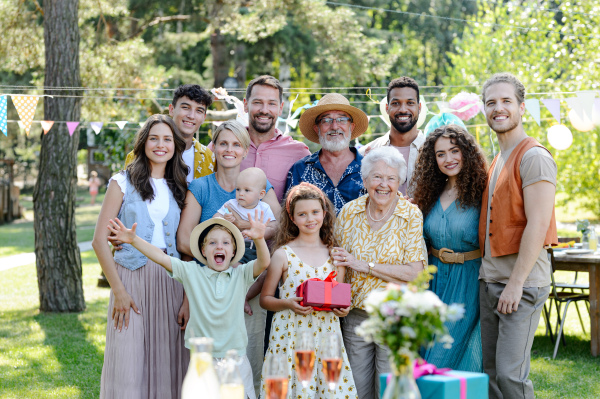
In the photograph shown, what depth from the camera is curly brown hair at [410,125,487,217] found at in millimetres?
3881

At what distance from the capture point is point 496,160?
151 inches

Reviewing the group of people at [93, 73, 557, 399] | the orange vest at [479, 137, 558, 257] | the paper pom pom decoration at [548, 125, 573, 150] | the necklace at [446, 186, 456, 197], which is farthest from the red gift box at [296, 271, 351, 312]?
the paper pom pom decoration at [548, 125, 573, 150]

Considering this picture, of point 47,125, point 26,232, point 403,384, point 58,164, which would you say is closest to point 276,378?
point 403,384

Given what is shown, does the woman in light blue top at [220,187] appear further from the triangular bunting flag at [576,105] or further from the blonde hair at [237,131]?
the triangular bunting flag at [576,105]

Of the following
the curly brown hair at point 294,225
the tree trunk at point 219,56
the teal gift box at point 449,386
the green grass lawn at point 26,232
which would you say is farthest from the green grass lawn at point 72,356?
the tree trunk at point 219,56

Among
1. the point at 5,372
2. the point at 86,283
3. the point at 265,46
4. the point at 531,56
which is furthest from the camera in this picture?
the point at 265,46

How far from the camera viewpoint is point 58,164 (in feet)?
28.1

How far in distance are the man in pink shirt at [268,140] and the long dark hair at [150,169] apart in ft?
2.21

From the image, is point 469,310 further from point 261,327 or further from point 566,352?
point 566,352

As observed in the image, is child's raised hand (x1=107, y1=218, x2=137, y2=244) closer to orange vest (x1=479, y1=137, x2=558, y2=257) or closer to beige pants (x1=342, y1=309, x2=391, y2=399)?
beige pants (x1=342, y1=309, x2=391, y2=399)

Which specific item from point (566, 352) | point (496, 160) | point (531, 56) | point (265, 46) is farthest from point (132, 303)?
point (265, 46)

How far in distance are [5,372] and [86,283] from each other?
5.95 meters

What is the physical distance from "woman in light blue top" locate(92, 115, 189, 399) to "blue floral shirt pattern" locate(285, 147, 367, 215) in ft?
2.75

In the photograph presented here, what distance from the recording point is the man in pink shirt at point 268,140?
14.6 ft
